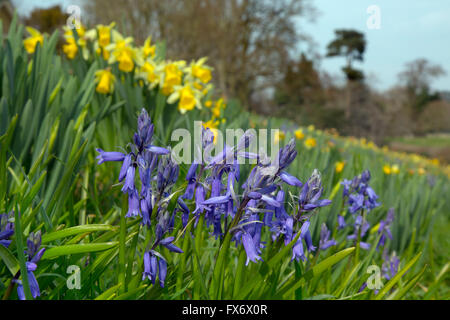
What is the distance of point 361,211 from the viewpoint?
5.61ft

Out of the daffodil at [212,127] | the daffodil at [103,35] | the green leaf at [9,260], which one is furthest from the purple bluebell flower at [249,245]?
the daffodil at [103,35]

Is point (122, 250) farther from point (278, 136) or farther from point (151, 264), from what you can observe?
point (278, 136)

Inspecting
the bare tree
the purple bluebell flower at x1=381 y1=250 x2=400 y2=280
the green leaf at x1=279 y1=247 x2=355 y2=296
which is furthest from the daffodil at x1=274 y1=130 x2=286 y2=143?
the bare tree

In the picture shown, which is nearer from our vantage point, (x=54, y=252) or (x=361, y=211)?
(x=54, y=252)

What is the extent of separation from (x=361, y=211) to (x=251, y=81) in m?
18.6

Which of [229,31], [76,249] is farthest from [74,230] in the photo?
[229,31]

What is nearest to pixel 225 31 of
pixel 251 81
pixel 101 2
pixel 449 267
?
pixel 251 81

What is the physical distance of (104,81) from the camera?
7.39ft

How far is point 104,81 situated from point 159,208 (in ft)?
5.39

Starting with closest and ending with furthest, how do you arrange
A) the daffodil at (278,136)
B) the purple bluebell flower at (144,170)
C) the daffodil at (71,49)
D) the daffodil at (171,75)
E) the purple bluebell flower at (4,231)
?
1. the purple bluebell flower at (144,170)
2. the purple bluebell flower at (4,231)
3. the daffodil at (278,136)
4. the daffodil at (171,75)
5. the daffodil at (71,49)

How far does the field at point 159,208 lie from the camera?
0.84m

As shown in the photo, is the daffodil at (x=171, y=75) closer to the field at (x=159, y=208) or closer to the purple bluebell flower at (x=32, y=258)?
the field at (x=159, y=208)

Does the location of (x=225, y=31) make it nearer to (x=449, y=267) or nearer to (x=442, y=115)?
(x=449, y=267)
